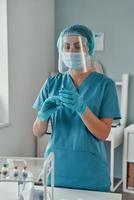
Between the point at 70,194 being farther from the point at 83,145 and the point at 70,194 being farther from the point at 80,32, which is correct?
the point at 80,32

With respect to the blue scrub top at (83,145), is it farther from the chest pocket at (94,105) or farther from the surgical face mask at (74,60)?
the surgical face mask at (74,60)

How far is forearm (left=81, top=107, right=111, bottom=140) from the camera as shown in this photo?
1.29 m

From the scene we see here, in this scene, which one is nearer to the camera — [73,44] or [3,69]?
[73,44]

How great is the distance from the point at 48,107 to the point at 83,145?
25 cm

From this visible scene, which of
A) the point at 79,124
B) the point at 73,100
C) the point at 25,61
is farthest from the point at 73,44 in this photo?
the point at 25,61

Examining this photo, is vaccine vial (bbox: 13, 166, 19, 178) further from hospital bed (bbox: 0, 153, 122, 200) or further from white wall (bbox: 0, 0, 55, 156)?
white wall (bbox: 0, 0, 55, 156)

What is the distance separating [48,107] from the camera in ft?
4.46

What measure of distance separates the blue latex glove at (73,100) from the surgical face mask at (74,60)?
15cm

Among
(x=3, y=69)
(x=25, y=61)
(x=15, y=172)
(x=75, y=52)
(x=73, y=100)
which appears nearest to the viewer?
(x=15, y=172)

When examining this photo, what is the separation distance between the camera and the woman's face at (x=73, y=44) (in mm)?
1388

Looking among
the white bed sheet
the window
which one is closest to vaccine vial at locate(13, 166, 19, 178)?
the white bed sheet

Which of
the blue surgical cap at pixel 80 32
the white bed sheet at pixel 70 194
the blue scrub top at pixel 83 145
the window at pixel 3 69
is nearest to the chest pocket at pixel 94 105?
the blue scrub top at pixel 83 145

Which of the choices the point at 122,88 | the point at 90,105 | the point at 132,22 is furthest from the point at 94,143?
the point at 132,22

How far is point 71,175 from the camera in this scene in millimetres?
1378
